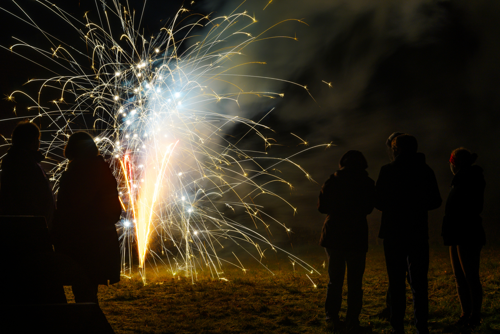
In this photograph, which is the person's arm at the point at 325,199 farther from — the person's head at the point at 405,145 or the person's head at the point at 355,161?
the person's head at the point at 405,145

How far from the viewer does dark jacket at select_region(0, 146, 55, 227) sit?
3725 millimetres

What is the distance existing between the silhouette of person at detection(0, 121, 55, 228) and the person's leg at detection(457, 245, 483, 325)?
4.98 meters

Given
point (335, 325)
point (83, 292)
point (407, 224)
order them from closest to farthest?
point (83, 292) < point (407, 224) < point (335, 325)

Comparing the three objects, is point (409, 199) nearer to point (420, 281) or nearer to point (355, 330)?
point (420, 281)

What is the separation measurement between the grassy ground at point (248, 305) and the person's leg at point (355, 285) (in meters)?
0.41

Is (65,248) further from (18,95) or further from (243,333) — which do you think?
(18,95)

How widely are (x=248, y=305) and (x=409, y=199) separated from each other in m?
3.29

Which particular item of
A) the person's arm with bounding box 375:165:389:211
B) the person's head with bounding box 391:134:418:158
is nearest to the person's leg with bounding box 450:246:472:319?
the person's arm with bounding box 375:165:389:211

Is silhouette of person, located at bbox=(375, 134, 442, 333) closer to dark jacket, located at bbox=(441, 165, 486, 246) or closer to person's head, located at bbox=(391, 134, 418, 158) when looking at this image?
person's head, located at bbox=(391, 134, 418, 158)

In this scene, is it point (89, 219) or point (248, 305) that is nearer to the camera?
point (89, 219)

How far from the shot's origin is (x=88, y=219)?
11.0 feet

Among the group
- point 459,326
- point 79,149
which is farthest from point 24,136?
point 459,326

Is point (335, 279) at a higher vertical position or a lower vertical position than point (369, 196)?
lower

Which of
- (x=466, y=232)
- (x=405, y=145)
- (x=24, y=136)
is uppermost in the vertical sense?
(x=24, y=136)
